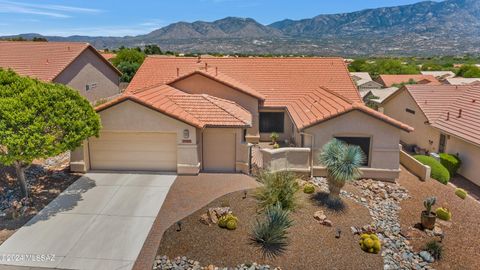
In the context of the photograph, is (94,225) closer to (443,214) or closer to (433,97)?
(443,214)

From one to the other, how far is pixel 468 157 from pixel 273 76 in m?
13.7

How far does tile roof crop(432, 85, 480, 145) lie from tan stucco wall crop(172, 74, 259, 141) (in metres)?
12.4

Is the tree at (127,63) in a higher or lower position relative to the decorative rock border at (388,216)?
higher

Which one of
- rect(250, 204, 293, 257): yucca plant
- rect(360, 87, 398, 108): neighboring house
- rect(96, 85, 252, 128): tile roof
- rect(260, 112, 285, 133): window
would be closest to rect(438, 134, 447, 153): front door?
rect(360, 87, 398, 108): neighboring house

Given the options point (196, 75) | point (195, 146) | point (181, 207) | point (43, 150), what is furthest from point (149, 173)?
point (196, 75)

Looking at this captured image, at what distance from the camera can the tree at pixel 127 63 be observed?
5735 centimetres

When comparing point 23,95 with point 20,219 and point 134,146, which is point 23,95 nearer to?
point 20,219

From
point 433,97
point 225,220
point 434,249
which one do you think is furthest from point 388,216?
point 433,97

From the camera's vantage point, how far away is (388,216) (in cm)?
1441

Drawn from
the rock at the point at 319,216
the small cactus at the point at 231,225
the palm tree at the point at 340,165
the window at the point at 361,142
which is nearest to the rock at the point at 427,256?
the rock at the point at 319,216

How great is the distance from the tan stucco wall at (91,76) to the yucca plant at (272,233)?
28.1 meters

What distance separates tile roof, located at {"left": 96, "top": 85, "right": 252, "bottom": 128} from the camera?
16328 millimetres

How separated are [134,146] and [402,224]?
1221 centimetres

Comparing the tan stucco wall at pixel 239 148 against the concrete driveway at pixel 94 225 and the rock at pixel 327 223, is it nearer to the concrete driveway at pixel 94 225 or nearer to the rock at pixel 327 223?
the concrete driveway at pixel 94 225
